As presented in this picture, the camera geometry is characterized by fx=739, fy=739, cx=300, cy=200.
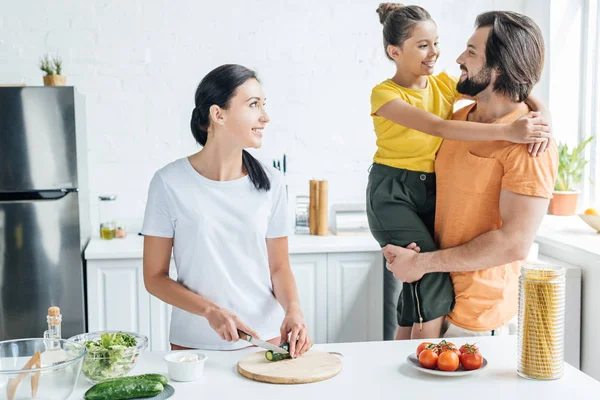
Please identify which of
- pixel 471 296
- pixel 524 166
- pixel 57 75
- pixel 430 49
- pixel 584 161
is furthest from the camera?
pixel 584 161

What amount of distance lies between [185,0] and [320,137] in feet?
3.54

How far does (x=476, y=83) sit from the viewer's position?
2320mm

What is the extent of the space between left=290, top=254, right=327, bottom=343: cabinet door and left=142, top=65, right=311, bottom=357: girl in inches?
59.3

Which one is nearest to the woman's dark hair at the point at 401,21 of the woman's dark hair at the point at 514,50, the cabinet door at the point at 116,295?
the woman's dark hair at the point at 514,50

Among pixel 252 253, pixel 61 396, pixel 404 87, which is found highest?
pixel 404 87

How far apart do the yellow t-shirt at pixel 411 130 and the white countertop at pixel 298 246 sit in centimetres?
118

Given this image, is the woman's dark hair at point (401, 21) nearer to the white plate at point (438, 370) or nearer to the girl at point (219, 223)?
the girl at point (219, 223)

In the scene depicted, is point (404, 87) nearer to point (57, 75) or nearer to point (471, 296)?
point (471, 296)

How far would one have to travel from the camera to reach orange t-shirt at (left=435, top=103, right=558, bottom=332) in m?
2.26

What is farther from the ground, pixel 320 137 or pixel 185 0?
pixel 185 0

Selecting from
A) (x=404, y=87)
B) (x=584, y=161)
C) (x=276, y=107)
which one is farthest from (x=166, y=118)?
(x=584, y=161)

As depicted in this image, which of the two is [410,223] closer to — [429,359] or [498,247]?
[498,247]

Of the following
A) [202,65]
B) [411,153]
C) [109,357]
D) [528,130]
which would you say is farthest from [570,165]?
[109,357]

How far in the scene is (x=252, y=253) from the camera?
2.25m
